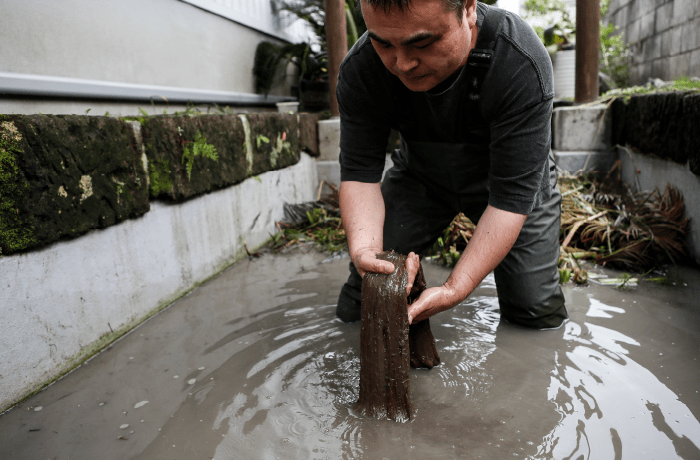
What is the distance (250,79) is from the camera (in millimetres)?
5094

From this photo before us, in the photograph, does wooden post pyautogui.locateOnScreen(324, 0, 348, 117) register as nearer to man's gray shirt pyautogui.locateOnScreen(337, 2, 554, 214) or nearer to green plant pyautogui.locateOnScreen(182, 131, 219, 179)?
green plant pyautogui.locateOnScreen(182, 131, 219, 179)

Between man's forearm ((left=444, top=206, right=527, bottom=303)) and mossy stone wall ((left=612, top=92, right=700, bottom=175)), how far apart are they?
1701 mm

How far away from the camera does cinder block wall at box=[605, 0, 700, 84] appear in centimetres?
527

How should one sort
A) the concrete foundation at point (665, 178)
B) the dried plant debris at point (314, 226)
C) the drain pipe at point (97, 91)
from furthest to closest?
the dried plant debris at point (314, 226) → the concrete foundation at point (665, 178) → the drain pipe at point (97, 91)

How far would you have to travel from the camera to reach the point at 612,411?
5.51ft

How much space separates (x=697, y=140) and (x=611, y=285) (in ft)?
3.12

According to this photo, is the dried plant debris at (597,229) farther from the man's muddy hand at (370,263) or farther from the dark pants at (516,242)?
the man's muddy hand at (370,263)

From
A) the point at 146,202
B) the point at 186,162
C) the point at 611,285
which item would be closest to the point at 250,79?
the point at 186,162

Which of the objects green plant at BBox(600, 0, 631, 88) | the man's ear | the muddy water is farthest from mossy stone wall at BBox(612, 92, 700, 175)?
green plant at BBox(600, 0, 631, 88)

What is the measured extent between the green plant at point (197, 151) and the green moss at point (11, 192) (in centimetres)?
107

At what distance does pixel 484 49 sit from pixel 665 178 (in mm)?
2309

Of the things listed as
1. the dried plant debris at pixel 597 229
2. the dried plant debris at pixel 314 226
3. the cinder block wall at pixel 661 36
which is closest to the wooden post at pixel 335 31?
the dried plant debris at pixel 314 226

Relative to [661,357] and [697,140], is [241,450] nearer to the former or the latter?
[661,357]

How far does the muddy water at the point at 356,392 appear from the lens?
155 centimetres
